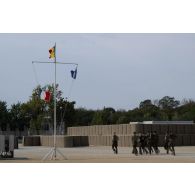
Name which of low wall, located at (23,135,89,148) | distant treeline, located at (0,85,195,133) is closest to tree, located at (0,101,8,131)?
distant treeline, located at (0,85,195,133)

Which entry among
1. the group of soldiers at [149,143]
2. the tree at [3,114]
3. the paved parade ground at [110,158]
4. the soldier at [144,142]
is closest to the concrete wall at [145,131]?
the soldier at [144,142]

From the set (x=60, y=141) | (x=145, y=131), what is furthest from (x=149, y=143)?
(x=60, y=141)

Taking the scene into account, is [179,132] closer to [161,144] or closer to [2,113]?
[161,144]

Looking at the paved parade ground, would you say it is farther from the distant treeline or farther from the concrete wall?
the distant treeline

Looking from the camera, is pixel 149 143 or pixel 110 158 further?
pixel 149 143

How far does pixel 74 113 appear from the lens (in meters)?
81.9

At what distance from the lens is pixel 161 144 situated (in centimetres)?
4684

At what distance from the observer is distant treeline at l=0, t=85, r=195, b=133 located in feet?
240

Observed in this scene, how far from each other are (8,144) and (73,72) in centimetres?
574

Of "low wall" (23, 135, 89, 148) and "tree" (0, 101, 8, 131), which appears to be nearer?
"low wall" (23, 135, 89, 148)

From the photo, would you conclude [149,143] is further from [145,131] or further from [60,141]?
[60,141]

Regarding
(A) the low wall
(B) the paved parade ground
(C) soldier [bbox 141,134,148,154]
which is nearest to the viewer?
(B) the paved parade ground

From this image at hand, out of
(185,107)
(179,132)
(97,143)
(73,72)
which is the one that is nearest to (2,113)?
(185,107)

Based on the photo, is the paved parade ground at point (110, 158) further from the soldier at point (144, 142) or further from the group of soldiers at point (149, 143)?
the soldier at point (144, 142)
